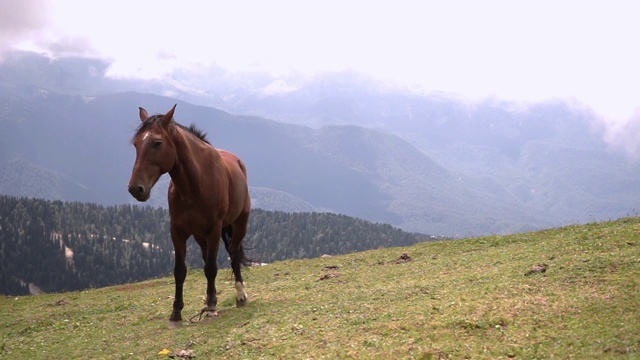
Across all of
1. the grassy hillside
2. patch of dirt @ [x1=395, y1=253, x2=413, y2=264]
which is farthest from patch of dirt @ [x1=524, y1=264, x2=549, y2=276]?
patch of dirt @ [x1=395, y1=253, x2=413, y2=264]

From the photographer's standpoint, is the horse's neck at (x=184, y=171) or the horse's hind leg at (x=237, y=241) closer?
the horse's neck at (x=184, y=171)

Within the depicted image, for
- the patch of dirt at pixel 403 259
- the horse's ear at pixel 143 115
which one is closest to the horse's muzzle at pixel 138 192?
the horse's ear at pixel 143 115

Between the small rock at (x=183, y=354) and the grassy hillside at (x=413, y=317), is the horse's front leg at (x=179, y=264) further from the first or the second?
the small rock at (x=183, y=354)

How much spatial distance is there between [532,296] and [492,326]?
2.13 meters

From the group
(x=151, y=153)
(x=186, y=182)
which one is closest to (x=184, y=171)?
(x=186, y=182)

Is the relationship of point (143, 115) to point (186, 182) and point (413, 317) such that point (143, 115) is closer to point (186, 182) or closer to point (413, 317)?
point (186, 182)

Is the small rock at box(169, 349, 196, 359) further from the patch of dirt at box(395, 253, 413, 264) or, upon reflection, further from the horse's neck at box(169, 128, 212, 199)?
the patch of dirt at box(395, 253, 413, 264)

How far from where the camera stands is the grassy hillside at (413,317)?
30.9 feet

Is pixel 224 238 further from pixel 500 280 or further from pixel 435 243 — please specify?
pixel 435 243

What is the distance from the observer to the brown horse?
1253 cm

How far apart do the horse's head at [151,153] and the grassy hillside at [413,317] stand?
353cm

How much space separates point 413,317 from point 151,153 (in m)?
6.73

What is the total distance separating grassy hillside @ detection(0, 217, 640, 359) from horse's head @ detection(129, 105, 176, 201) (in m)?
3.53

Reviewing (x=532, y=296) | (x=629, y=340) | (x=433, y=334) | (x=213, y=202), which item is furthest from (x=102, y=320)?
(x=629, y=340)
